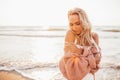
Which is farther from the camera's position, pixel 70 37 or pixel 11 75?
pixel 11 75

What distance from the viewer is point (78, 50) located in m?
1.62

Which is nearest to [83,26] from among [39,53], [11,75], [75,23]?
[75,23]

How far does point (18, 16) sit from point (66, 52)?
2.19 ft

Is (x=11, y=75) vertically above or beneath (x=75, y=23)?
beneath

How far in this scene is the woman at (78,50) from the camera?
62.5 inches

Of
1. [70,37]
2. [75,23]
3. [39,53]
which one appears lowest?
[39,53]

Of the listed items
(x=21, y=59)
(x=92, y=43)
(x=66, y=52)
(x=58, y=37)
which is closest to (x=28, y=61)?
(x=21, y=59)

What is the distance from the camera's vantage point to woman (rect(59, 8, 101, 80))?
1.59 m

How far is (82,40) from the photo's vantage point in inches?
64.9

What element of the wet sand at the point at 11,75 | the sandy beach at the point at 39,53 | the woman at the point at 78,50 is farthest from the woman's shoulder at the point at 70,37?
the wet sand at the point at 11,75

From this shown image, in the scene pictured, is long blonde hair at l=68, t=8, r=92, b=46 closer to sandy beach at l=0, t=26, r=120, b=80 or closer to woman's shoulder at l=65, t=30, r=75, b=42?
woman's shoulder at l=65, t=30, r=75, b=42

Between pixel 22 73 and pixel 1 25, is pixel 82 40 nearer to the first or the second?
pixel 22 73

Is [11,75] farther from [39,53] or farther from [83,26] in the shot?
[83,26]

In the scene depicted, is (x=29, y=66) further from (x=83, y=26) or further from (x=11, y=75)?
(x=83, y=26)
